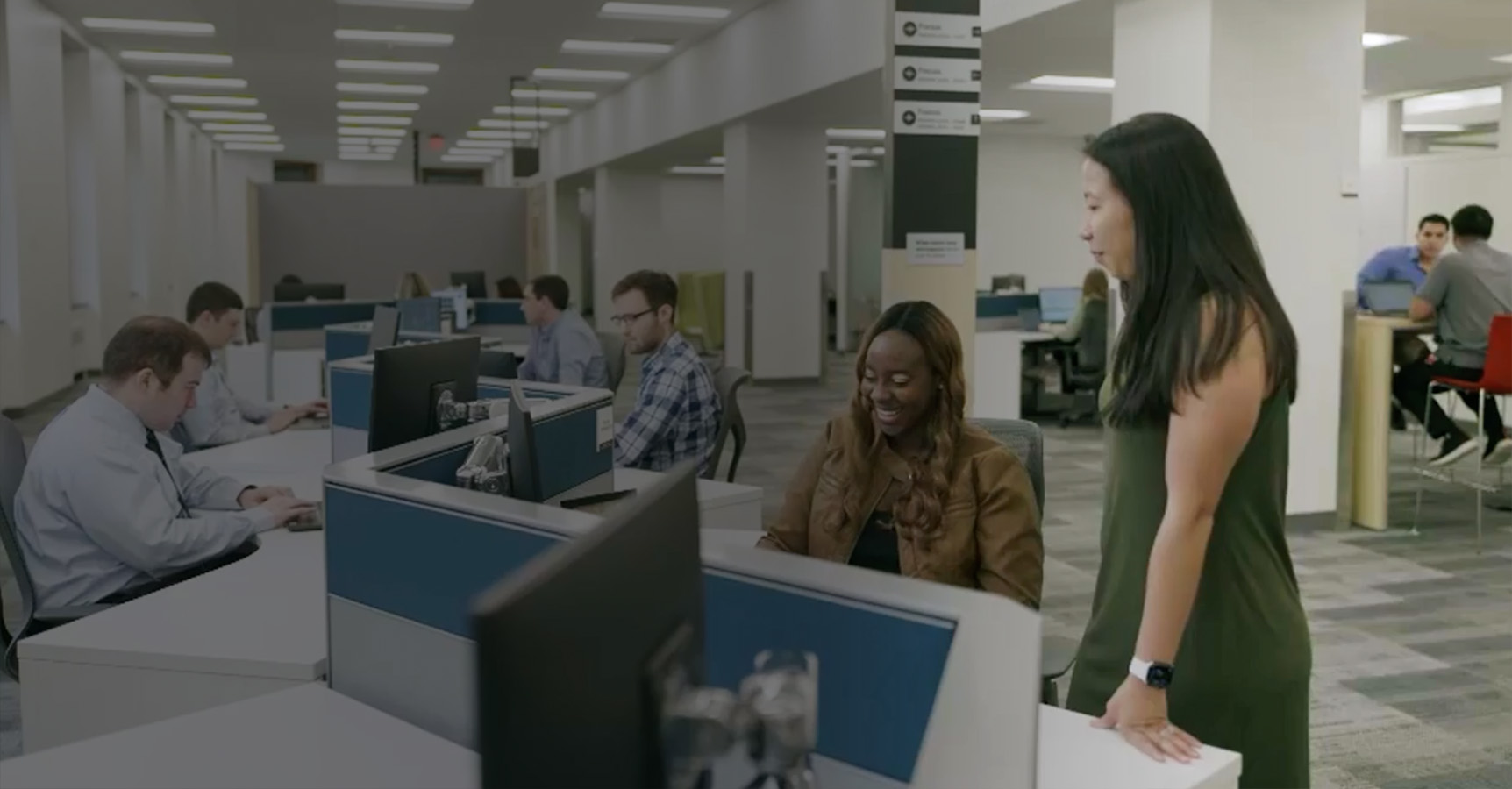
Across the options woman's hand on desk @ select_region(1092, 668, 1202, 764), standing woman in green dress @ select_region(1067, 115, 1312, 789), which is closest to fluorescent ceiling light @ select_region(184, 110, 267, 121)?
standing woman in green dress @ select_region(1067, 115, 1312, 789)

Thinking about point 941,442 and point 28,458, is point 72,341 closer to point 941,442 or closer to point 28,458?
point 28,458

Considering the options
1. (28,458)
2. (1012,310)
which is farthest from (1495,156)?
(28,458)

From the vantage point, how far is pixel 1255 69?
644 cm

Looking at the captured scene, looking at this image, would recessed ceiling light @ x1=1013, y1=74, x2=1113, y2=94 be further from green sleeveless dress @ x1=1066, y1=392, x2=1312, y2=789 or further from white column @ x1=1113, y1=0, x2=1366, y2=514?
green sleeveless dress @ x1=1066, y1=392, x2=1312, y2=789

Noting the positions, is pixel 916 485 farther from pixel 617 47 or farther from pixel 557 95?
pixel 557 95

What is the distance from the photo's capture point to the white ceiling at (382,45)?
1160 centimetres

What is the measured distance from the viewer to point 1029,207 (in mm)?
17641

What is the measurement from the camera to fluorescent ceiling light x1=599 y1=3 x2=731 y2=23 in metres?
11.5

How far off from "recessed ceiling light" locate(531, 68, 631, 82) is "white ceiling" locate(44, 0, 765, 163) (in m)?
0.23

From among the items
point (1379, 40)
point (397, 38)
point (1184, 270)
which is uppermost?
point (397, 38)

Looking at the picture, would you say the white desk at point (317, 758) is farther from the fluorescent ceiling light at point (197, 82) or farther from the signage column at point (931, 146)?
the fluorescent ceiling light at point (197, 82)

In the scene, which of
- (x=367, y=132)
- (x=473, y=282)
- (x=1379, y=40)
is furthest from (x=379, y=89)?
(x=1379, y=40)

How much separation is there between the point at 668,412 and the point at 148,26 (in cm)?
1057

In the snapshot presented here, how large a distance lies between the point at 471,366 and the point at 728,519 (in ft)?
2.89
